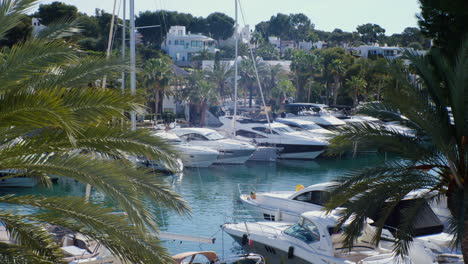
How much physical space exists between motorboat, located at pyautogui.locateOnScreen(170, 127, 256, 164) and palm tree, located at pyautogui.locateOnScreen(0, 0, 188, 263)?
29.4 m

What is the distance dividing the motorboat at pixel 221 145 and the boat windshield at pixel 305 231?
2216 centimetres

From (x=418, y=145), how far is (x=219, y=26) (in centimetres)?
11355

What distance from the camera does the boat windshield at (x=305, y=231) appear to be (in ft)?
44.3

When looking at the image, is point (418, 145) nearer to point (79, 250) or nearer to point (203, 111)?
point (79, 250)

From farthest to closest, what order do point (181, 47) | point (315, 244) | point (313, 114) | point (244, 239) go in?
point (181, 47) < point (313, 114) < point (244, 239) < point (315, 244)

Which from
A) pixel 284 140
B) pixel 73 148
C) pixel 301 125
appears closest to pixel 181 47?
pixel 301 125

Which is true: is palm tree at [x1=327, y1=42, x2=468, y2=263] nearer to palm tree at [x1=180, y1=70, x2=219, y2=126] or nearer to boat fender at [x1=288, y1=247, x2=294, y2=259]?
boat fender at [x1=288, y1=247, x2=294, y2=259]

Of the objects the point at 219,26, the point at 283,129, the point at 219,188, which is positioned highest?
the point at 219,26

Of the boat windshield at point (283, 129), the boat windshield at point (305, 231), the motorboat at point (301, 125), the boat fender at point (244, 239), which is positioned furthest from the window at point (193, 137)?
the boat windshield at point (305, 231)

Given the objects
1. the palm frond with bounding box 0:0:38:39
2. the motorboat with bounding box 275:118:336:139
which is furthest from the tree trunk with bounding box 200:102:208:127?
the palm frond with bounding box 0:0:38:39

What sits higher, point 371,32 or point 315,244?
point 371,32

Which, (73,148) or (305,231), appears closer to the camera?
(73,148)

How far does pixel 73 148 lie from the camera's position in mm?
6656

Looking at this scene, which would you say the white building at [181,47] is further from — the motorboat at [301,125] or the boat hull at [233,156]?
the boat hull at [233,156]
